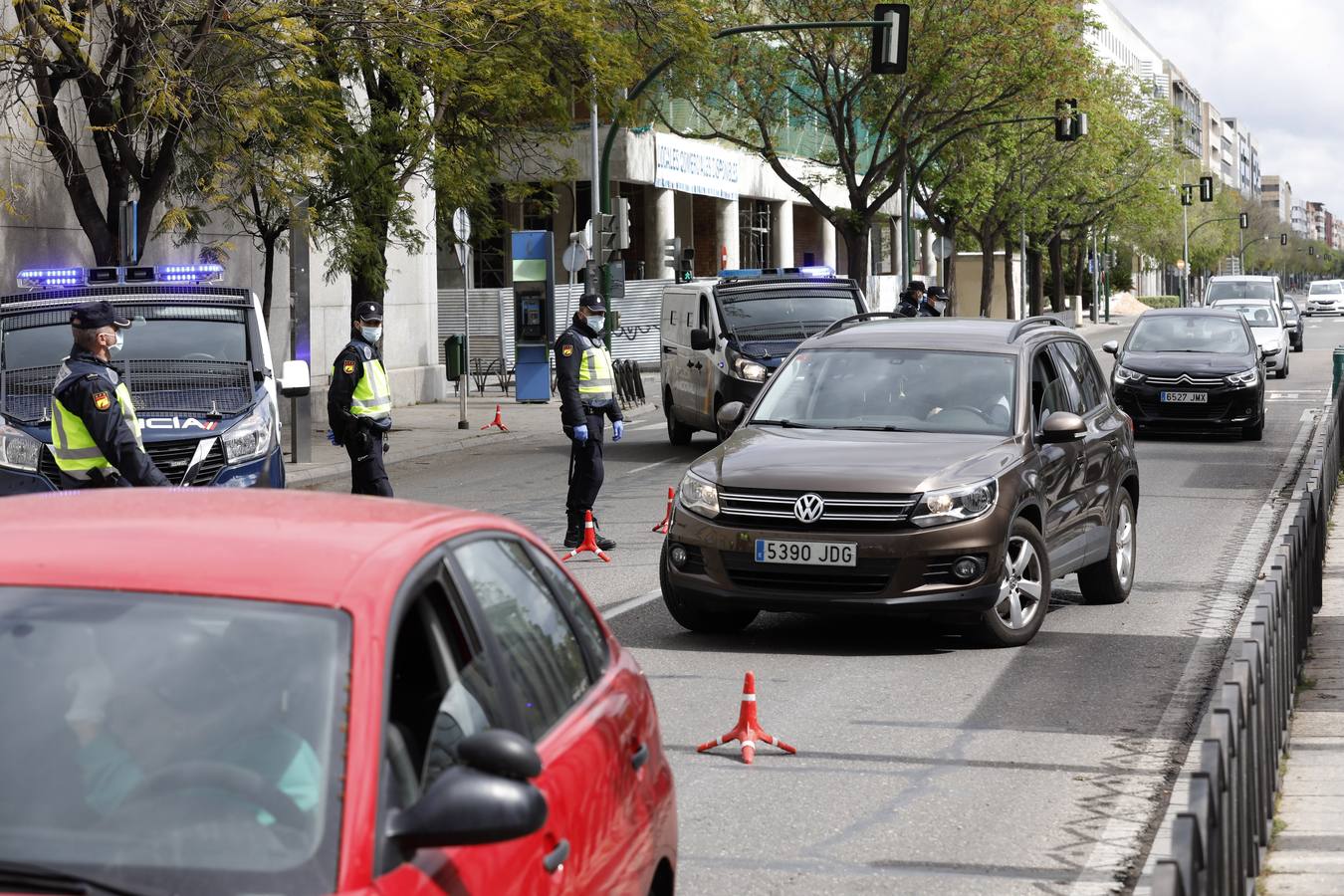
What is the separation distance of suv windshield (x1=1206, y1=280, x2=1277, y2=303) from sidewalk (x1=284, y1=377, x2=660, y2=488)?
16135 millimetres

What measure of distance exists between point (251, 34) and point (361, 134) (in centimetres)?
530

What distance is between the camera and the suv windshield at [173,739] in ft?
9.84

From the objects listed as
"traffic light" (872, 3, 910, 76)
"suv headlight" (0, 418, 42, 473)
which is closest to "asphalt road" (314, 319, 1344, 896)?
"suv headlight" (0, 418, 42, 473)

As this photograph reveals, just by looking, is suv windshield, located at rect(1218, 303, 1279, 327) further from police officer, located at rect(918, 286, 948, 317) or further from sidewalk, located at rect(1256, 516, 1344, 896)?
sidewalk, located at rect(1256, 516, 1344, 896)

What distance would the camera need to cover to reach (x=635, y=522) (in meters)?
16.4

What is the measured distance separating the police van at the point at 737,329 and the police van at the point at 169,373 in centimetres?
804

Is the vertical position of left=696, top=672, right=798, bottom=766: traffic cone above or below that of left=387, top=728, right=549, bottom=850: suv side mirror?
below

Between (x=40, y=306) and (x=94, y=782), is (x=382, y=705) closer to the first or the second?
(x=94, y=782)

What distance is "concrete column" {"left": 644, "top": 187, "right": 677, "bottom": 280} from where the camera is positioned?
5325 cm

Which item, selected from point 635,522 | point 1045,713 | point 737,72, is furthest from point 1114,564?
point 737,72

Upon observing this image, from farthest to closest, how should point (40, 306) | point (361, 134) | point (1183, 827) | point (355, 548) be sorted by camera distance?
1. point (361, 134)
2. point (40, 306)
3. point (1183, 827)
4. point (355, 548)

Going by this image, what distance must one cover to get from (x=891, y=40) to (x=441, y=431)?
8252 mm

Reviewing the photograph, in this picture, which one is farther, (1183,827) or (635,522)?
(635,522)

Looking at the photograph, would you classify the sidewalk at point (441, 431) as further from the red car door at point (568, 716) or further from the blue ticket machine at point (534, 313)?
the red car door at point (568, 716)
